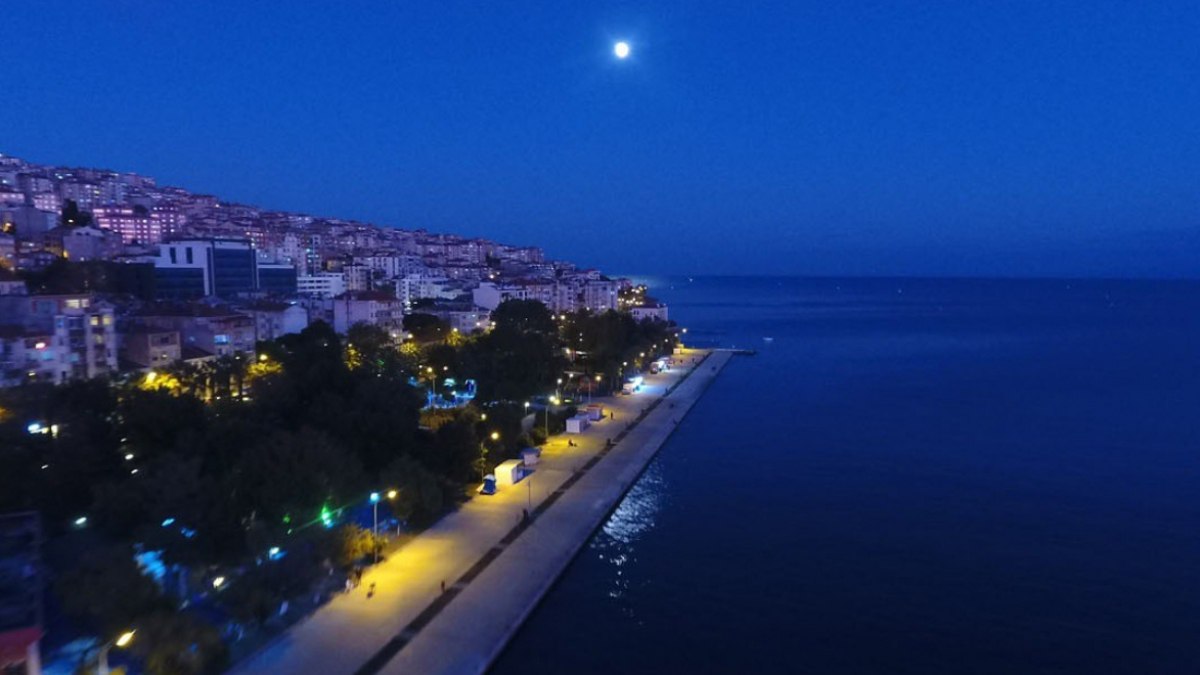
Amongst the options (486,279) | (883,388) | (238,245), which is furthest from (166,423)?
(486,279)

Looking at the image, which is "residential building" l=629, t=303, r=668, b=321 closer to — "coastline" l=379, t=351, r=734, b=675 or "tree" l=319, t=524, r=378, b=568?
"coastline" l=379, t=351, r=734, b=675

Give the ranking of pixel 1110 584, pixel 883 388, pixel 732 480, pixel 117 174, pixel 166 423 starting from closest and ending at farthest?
pixel 1110 584 → pixel 166 423 → pixel 732 480 → pixel 883 388 → pixel 117 174

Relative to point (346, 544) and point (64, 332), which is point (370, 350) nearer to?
point (64, 332)

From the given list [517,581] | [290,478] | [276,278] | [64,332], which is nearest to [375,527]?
[290,478]

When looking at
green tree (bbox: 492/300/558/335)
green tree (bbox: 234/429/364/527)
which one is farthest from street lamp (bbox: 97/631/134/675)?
green tree (bbox: 492/300/558/335)

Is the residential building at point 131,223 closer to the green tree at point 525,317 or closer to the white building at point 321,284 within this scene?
the white building at point 321,284

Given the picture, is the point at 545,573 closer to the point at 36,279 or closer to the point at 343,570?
the point at 343,570
